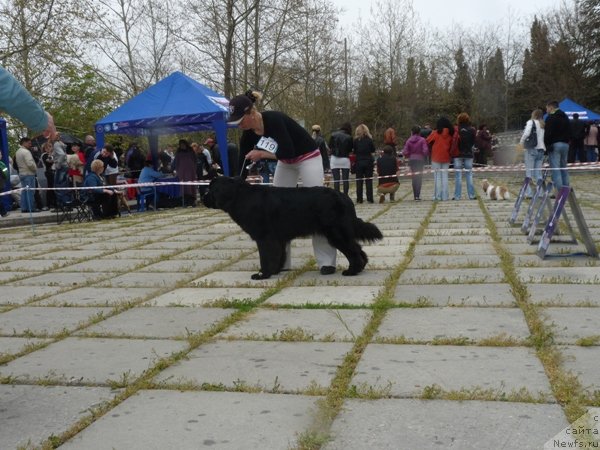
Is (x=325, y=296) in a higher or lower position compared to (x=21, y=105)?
lower

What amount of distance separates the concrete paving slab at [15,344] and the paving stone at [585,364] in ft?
10.6

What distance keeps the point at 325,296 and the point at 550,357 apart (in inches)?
83.6

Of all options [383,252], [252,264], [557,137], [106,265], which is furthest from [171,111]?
[383,252]

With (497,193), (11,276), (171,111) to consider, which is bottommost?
(11,276)

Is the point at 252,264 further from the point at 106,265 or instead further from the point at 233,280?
the point at 106,265

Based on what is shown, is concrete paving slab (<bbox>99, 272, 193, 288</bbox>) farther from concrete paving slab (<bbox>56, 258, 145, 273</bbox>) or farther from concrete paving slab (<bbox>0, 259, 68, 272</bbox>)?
concrete paving slab (<bbox>0, 259, 68, 272</bbox>)

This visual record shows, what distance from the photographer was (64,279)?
6645mm

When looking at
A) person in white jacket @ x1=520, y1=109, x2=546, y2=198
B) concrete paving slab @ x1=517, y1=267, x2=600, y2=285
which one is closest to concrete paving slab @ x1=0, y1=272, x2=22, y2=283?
concrete paving slab @ x1=517, y1=267, x2=600, y2=285

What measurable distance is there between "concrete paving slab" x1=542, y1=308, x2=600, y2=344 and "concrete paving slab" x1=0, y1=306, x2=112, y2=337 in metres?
3.23

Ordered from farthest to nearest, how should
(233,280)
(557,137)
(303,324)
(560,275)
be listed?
1. (557,137)
2. (233,280)
3. (560,275)
4. (303,324)

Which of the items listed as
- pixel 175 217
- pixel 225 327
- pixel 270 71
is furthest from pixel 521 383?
pixel 270 71

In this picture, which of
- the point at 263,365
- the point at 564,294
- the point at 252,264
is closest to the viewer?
the point at 263,365

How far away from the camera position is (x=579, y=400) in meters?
2.71

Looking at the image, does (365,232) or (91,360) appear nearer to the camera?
(91,360)
